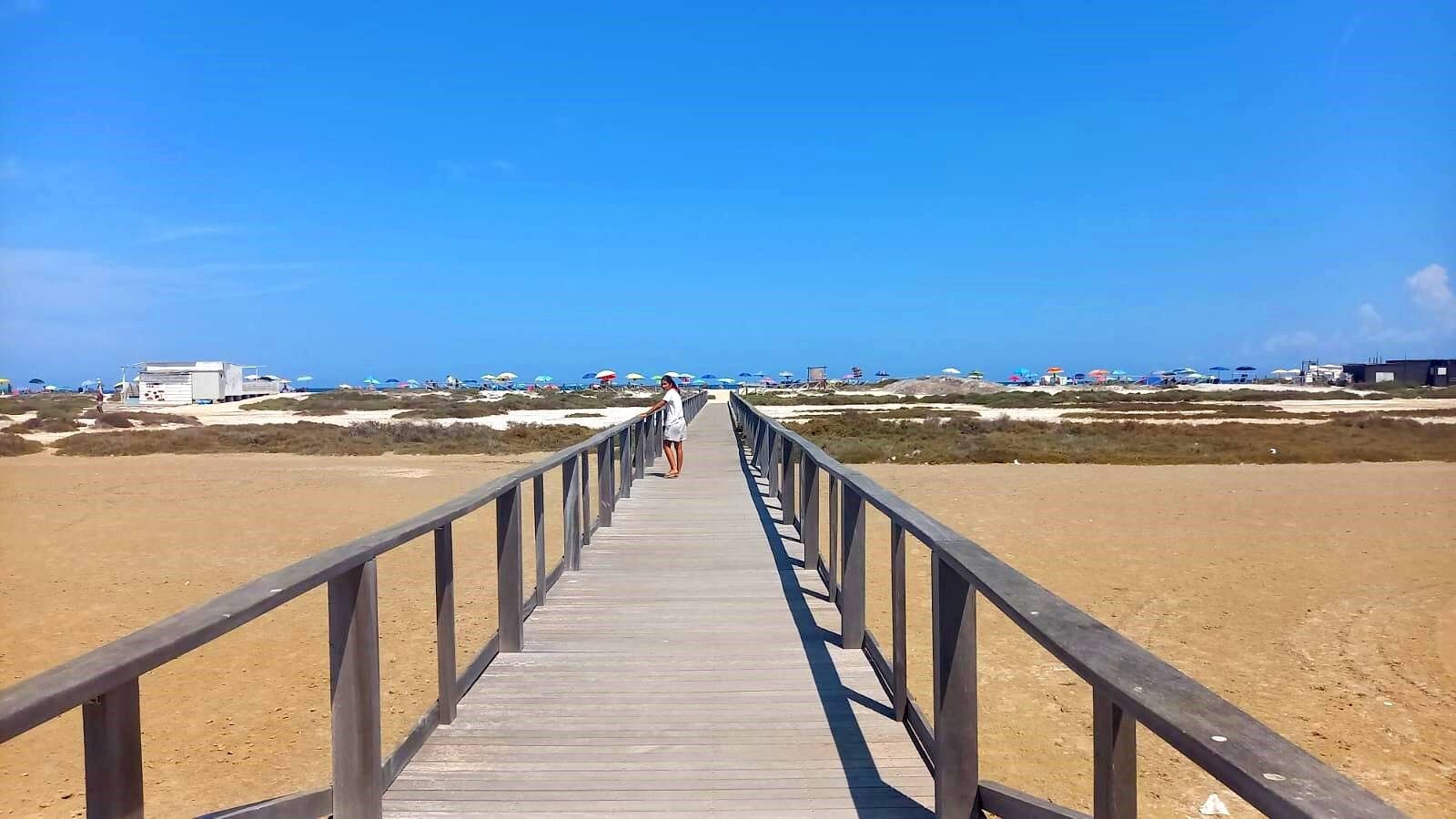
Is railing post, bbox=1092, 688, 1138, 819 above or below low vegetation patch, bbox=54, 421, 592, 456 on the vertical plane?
above

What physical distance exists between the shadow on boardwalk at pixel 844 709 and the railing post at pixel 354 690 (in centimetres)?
152

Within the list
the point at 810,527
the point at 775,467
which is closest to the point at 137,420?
the point at 775,467

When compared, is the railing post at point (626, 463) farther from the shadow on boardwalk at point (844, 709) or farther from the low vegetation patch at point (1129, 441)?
the low vegetation patch at point (1129, 441)

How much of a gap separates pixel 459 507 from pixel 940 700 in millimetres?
1956

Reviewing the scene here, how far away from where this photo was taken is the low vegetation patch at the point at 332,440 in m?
27.8

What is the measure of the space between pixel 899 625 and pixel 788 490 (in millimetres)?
5484

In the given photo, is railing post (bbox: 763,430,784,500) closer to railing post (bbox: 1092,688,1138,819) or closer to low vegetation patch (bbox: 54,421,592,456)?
railing post (bbox: 1092,688,1138,819)

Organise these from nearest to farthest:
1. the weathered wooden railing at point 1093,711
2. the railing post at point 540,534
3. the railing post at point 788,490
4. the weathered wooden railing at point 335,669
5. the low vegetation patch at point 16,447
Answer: the weathered wooden railing at point 1093,711 < the weathered wooden railing at point 335,669 < the railing post at point 540,534 < the railing post at point 788,490 < the low vegetation patch at point 16,447

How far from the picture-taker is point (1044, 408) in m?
52.9

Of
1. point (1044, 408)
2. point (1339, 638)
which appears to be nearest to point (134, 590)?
point (1339, 638)

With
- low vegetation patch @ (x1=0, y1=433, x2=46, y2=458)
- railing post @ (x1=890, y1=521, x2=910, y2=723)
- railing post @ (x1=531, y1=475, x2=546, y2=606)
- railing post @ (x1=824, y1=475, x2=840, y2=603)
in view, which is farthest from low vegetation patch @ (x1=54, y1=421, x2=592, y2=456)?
railing post @ (x1=890, y1=521, x2=910, y2=723)

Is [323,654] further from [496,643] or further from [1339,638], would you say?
[1339,638]

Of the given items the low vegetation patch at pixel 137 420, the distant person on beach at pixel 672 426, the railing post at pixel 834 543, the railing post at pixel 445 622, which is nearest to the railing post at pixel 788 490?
the railing post at pixel 834 543

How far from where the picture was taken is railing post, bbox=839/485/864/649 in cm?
474
